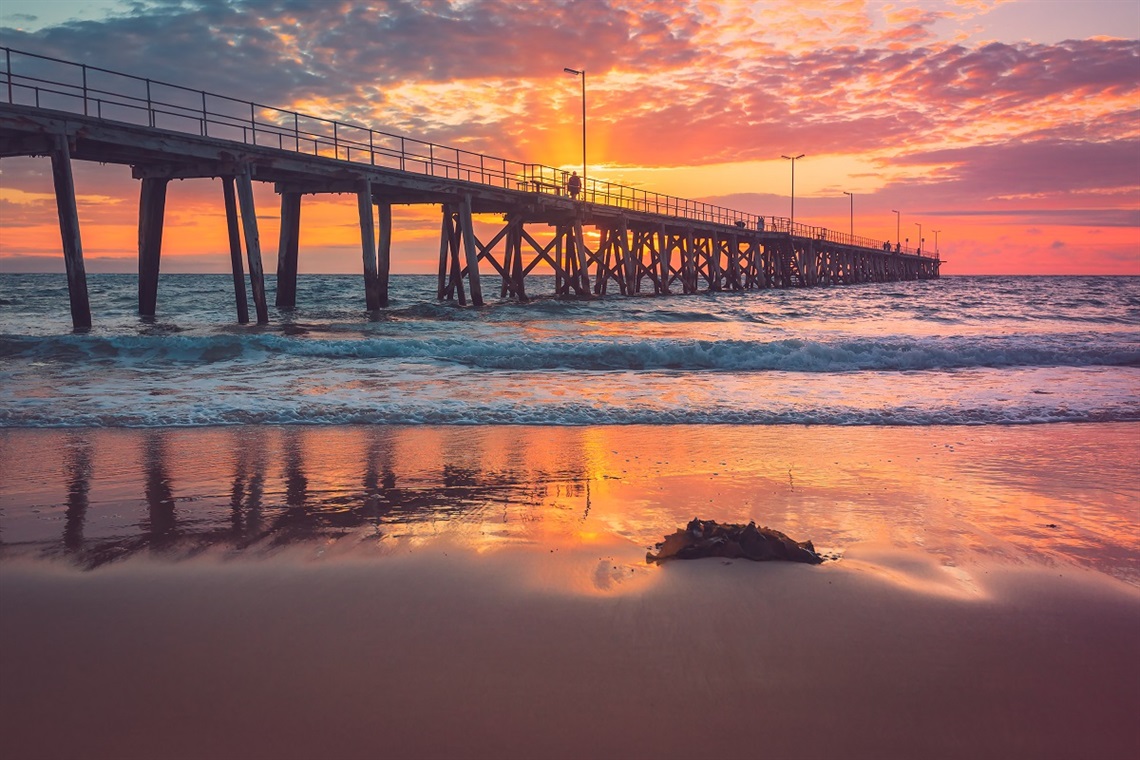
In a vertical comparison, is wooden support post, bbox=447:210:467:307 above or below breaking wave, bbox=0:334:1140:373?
above

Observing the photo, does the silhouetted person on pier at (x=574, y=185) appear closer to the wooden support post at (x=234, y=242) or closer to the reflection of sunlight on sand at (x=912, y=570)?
the wooden support post at (x=234, y=242)

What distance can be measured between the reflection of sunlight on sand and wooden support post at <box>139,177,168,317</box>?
22.6 metres

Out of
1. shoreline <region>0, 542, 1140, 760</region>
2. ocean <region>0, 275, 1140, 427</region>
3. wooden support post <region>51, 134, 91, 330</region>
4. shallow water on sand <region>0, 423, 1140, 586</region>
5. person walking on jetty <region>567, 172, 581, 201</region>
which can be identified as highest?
person walking on jetty <region>567, 172, 581, 201</region>

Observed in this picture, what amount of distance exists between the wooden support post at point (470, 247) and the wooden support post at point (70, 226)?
1277cm

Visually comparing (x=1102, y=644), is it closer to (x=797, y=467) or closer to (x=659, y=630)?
(x=659, y=630)

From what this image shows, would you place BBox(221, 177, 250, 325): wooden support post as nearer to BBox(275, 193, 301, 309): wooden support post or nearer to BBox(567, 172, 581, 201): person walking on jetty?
BBox(275, 193, 301, 309): wooden support post

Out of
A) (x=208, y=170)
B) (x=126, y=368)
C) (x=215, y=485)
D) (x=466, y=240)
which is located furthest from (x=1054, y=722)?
(x=466, y=240)

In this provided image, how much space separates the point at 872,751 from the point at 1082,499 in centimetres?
395

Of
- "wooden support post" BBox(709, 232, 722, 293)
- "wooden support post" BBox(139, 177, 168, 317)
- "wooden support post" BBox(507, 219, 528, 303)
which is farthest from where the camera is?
"wooden support post" BBox(709, 232, 722, 293)

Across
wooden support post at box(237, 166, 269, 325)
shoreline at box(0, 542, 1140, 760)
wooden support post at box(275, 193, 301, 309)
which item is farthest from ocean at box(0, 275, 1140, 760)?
wooden support post at box(275, 193, 301, 309)

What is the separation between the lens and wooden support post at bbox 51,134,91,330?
16.3m

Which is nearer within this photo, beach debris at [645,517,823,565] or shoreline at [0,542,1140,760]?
shoreline at [0,542,1140,760]

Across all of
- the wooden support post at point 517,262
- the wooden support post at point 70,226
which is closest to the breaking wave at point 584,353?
the wooden support post at point 70,226

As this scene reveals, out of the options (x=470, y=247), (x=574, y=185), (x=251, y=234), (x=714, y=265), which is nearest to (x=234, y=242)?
(x=251, y=234)
